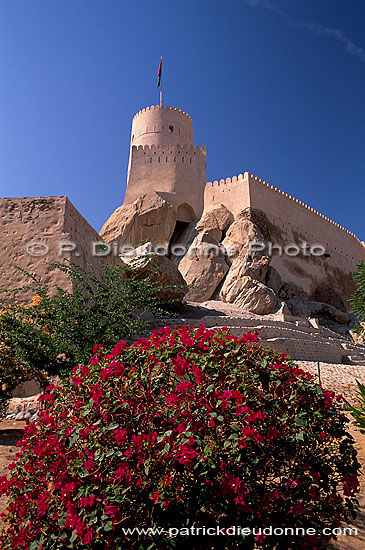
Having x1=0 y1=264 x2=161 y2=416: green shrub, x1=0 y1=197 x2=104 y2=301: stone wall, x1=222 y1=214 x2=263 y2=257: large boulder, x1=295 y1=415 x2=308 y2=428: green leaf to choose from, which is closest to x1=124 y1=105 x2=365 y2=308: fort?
x1=222 y1=214 x2=263 y2=257: large boulder

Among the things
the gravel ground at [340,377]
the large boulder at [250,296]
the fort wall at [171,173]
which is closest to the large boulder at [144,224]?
the fort wall at [171,173]

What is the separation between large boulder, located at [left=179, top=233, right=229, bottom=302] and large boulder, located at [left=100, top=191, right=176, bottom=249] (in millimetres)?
2520

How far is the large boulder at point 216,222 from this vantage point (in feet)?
76.6

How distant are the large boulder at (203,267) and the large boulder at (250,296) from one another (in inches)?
39.1

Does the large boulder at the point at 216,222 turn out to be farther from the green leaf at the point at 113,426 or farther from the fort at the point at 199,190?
the green leaf at the point at 113,426

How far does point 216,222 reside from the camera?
78.2ft

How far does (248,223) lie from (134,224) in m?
7.41

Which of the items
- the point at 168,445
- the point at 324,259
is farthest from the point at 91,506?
the point at 324,259

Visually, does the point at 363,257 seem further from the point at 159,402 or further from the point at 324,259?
the point at 159,402

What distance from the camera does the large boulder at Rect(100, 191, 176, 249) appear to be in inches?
918

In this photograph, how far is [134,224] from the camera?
2336 cm

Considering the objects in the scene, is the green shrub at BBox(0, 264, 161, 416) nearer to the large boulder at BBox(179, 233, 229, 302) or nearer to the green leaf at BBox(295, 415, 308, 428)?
the green leaf at BBox(295, 415, 308, 428)

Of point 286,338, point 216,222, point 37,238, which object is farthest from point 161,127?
point 37,238

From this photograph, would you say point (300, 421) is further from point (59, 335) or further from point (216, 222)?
point (216, 222)
